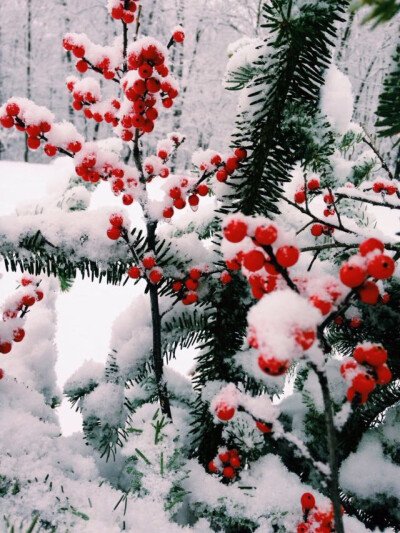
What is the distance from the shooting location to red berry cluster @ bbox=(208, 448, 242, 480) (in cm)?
84

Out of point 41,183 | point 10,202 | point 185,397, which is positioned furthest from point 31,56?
point 185,397

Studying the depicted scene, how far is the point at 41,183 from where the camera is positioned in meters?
5.98

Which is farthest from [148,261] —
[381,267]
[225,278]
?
[381,267]

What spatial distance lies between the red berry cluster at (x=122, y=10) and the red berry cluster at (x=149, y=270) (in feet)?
1.70

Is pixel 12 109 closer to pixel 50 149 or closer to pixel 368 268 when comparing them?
pixel 50 149

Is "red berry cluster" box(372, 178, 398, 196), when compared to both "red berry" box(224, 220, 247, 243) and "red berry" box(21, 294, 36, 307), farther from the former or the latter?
"red berry" box(21, 294, 36, 307)

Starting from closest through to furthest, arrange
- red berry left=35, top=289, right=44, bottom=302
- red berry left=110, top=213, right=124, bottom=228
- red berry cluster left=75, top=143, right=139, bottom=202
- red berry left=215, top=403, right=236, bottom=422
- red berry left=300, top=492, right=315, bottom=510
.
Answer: red berry left=215, top=403, right=236, bottom=422
red berry left=300, top=492, right=315, bottom=510
red berry left=110, top=213, right=124, bottom=228
red berry cluster left=75, top=143, right=139, bottom=202
red berry left=35, top=289, right=44, bottom=302

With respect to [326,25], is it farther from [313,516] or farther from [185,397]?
[185,397]

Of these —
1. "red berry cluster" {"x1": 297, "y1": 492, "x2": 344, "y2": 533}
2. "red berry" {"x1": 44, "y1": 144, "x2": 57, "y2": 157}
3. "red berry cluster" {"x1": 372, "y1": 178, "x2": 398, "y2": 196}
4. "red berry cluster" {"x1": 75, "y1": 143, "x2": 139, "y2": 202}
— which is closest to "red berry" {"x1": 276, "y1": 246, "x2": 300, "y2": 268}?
"red berry cluster" {"x1": 297, "y1": 492, "x2": 344, "y2": 533}

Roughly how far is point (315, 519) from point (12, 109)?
0.94 meters

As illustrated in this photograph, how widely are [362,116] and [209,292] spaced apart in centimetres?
917

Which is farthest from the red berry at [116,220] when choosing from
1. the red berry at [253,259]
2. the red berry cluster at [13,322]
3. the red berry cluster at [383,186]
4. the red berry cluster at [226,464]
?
the red berry cluster at [383,186]

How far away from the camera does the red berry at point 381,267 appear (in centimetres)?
35

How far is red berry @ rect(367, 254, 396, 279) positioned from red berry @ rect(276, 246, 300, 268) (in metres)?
0.07
